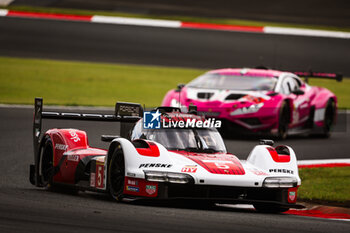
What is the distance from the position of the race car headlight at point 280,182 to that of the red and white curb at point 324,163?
4.12m

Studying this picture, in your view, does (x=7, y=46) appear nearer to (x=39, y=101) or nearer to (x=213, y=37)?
(x=213, y=37)

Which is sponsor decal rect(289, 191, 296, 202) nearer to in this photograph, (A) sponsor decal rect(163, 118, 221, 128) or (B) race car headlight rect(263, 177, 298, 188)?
(B) race car headlight rect(263, 177, 298, 188)

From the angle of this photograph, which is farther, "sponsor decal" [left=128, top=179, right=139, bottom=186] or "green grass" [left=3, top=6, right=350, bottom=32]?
"green grass" [left=3, top=6, right=350, bottom=32]

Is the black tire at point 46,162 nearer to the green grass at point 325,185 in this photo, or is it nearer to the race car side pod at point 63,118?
the race car side pod at point 63,118

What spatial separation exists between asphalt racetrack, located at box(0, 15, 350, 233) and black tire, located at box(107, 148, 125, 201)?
13 centimetres

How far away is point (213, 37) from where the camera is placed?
30.5 meters

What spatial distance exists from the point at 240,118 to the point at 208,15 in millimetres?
17579

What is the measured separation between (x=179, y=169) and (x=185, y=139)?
1012 mm

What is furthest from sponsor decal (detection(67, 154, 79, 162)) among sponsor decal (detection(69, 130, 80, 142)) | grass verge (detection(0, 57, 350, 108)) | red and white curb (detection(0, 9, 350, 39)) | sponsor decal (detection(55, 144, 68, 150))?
red and white curb (detection(0, 9, 350, 39))

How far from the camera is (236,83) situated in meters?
16.6

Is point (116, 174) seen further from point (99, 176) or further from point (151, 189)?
point (151, 189)

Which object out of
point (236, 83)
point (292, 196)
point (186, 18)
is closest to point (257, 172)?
point (292, 196)

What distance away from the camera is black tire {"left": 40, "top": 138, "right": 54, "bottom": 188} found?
10.8 metres

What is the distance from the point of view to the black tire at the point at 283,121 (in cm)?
1619
